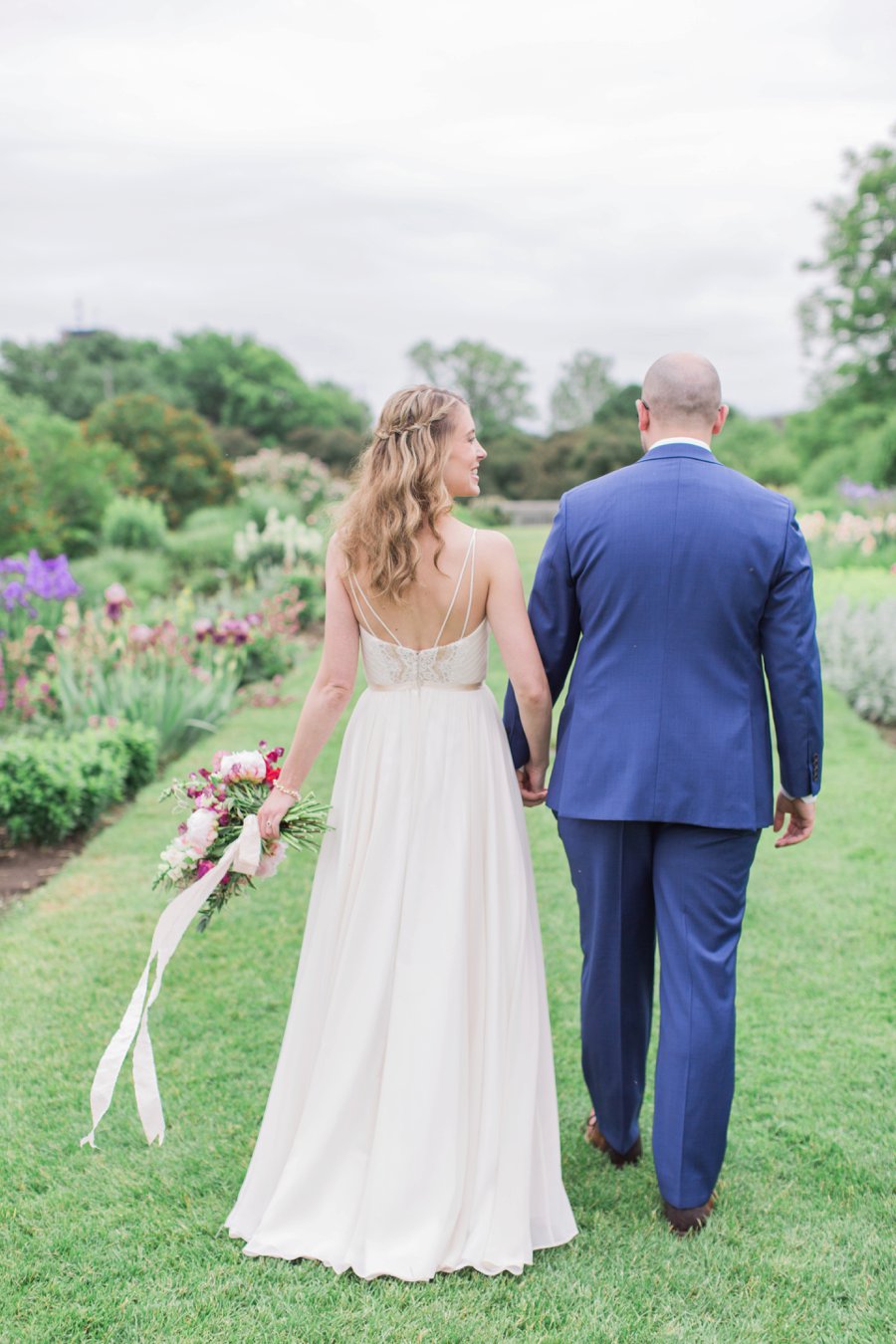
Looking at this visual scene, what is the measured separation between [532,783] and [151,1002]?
1.13m

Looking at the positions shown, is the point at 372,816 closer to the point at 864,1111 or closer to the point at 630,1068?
the point at 630,1068

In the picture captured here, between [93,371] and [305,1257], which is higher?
[93,371]

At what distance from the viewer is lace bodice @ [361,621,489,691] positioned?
284 centimetres

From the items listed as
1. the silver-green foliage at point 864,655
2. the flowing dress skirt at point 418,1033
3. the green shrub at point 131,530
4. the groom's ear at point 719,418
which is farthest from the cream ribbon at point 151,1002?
the green shrub at point 131,530

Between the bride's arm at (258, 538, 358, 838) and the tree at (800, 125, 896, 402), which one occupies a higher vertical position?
the tree at (800, 125, 896, 402)

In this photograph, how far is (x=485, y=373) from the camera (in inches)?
2689

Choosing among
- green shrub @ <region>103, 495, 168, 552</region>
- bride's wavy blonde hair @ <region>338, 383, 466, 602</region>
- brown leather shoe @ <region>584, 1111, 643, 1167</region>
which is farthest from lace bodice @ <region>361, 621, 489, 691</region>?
green shrub @ <region>103, 495, 168, 552</region>

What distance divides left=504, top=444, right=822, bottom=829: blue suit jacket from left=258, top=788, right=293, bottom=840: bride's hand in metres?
0.74

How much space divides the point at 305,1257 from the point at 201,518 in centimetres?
1648

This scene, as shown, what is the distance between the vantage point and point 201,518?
60.2ft

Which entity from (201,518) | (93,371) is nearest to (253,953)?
(201,518)

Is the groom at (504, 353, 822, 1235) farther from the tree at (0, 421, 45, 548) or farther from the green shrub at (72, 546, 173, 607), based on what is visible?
the tree at (0, 421, 45, 548)

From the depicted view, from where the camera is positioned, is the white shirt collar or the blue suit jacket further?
the white shirt collar

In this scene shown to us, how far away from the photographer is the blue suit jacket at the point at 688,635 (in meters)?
2.67
